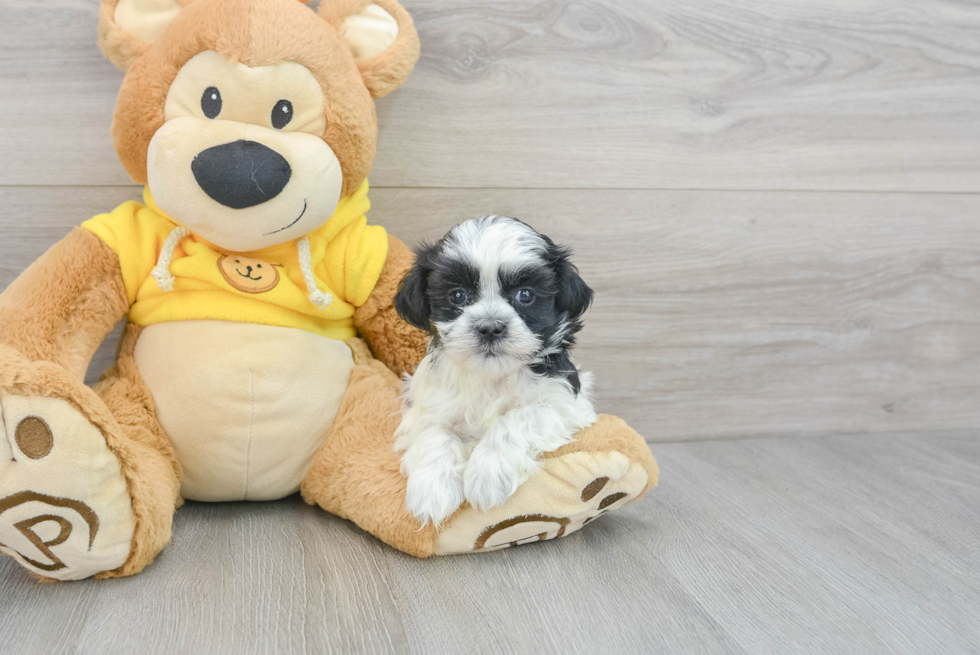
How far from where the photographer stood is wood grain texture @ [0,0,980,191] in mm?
1430

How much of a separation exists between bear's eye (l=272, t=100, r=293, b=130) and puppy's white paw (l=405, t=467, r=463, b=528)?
614 millimetres

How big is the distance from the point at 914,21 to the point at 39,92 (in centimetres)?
194

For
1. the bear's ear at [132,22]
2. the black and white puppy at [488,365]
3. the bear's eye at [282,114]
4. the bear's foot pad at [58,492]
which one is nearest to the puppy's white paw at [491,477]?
the black and white puppy at [488,365]

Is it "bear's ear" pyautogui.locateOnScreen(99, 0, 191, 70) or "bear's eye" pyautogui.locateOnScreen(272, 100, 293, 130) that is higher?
"bear's ear" pyautogui.locateOnScreen(99, 0, 191, 70)

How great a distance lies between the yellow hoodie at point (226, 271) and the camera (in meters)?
1.28

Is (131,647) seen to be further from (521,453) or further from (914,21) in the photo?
(914,21)

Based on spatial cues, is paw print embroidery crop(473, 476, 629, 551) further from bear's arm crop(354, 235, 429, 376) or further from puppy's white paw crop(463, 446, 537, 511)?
bear's arm crop(354, 235, 429, 376)

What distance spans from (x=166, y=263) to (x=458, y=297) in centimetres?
53

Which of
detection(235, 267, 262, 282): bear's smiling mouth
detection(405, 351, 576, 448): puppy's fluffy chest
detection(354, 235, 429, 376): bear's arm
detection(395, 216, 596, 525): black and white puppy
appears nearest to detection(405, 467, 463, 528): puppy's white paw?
detection(395, 216, 596, 525): black and white puppy

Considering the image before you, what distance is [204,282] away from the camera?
1294mm

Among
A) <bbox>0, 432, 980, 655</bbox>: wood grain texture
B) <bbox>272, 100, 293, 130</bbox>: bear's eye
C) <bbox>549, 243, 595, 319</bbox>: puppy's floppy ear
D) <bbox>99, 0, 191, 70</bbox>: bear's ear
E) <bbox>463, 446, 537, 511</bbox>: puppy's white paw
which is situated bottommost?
<bbox>0, 432, 980, 655</bbox>: wood grain texture

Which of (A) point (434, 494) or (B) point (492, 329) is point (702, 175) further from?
(A) point (434, 494)

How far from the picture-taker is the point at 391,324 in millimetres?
1422

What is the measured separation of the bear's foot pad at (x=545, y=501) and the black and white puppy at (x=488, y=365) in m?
0.03
